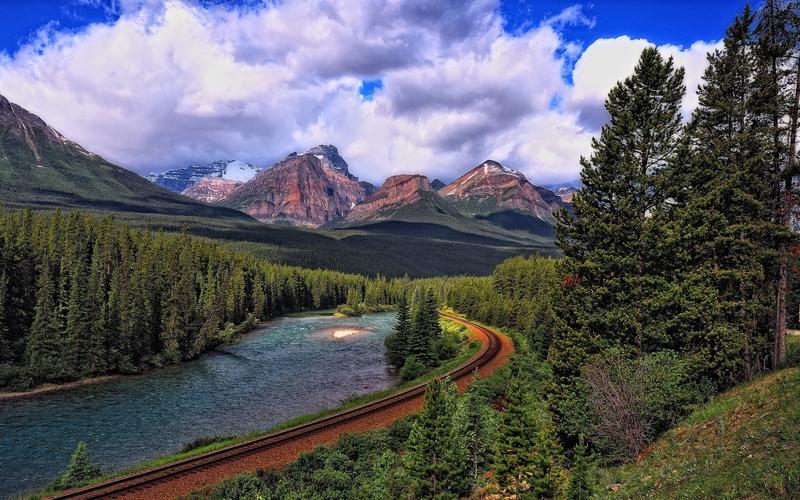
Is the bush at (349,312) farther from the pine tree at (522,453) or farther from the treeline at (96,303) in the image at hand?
the pine tree at (522,453)

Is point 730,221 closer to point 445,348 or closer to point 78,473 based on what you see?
point 78,473

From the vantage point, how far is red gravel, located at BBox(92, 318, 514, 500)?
24297 millimetres

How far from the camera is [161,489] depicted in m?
24.3

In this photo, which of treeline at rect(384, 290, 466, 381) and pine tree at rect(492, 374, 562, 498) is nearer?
pine tree at rect(492, 374, 562, 498)

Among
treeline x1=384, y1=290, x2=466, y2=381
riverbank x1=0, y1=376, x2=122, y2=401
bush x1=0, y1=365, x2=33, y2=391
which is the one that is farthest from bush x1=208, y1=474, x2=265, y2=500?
bush x1=0, y1=365, x2=33, y2=391

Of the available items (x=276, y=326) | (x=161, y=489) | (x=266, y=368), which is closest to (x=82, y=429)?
(x=161, y=489)

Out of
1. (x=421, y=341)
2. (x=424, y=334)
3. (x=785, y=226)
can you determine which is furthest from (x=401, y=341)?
(x=785, y=226)

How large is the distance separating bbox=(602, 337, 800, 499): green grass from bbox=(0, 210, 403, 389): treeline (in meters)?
64.1

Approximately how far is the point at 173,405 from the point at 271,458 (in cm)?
2495

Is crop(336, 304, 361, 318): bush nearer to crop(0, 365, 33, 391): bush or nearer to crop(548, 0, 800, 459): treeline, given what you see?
crop(0, 365, 33, 391): bush

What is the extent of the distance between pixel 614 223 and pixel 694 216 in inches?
148

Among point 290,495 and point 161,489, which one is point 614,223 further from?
point 161,489

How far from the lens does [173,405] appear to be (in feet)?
156

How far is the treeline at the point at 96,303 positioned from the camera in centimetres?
5828
